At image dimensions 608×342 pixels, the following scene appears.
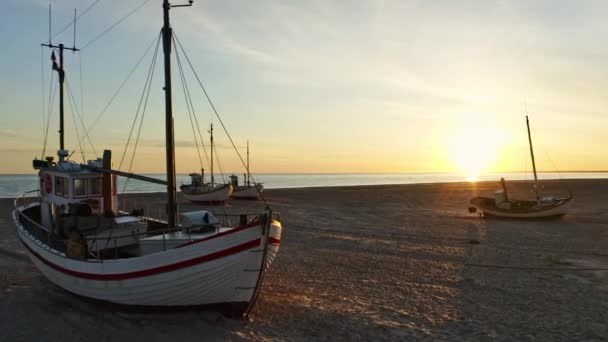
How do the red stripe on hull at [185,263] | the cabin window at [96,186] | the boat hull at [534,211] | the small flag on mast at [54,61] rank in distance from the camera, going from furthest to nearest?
the boat hull at [534,211] < the small flag on mast at [54,61] < the cabin window at [96,186] < the red stripe on hull at [185,263]

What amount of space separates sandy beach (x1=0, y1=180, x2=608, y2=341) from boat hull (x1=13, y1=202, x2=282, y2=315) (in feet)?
1.66

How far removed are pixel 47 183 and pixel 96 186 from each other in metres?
2.30

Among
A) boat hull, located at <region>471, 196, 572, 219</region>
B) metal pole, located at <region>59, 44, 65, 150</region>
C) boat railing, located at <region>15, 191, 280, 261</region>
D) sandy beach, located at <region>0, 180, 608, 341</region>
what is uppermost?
metal pole, located at <region>59, 44, 65, 150</region>

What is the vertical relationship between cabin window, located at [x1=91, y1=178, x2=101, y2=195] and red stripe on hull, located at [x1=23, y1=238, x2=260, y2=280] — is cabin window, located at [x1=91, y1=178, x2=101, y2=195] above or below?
above

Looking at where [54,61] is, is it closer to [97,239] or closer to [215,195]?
[97,239]

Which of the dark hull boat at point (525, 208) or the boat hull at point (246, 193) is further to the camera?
the boat hull at point (246, 193)

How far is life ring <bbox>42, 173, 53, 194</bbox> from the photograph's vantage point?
46.5 ft

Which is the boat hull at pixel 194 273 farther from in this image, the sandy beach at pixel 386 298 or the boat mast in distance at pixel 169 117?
the boat mast in distance at pixel 169 117

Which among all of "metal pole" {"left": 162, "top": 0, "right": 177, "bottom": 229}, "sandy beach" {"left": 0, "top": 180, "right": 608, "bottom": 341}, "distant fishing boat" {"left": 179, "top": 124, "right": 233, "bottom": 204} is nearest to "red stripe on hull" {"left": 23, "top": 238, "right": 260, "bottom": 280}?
"sandy beach" {"left": 0, "top": 180, "right": 608, "bottom": 341}

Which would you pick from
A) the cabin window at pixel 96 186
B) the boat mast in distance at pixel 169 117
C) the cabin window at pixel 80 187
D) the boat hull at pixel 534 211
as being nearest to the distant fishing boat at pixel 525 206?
the boat hull at pixel 534 211

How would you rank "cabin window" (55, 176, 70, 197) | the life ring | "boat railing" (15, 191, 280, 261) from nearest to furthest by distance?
"boat railing" (15, 191, 280, 261) < "cabin window" (55, 176, 70, 197) < the life ring

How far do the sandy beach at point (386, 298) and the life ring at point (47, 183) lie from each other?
301cm

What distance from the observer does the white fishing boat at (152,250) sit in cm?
930

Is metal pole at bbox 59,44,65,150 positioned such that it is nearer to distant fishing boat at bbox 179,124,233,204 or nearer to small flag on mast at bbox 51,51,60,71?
small flag on mast at bbox 51,51,60,71
